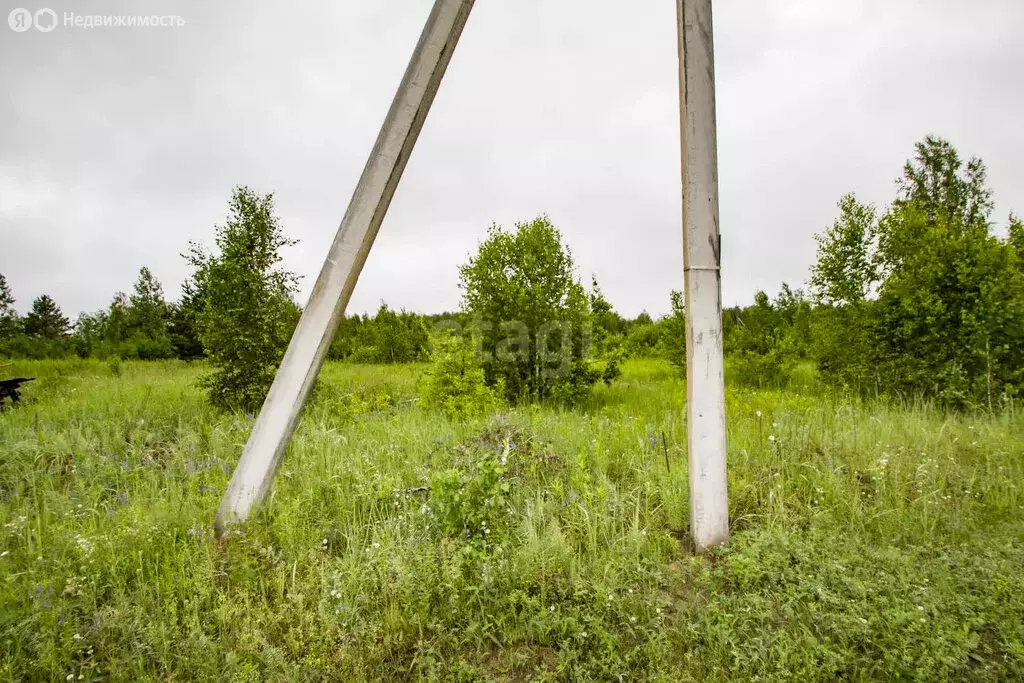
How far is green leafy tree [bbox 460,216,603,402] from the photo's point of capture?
24.7ft

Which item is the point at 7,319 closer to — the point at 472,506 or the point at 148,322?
the point at 148,322

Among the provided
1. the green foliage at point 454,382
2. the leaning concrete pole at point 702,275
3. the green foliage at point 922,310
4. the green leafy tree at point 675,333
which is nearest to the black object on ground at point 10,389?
the green foliage at point 454,382

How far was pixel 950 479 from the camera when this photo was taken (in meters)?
3.82

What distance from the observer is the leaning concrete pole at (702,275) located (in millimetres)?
2869

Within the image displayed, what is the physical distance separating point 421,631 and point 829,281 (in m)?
8.47

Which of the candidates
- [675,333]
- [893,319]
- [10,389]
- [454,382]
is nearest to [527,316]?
[454,382]

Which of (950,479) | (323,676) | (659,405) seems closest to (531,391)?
(659,405)

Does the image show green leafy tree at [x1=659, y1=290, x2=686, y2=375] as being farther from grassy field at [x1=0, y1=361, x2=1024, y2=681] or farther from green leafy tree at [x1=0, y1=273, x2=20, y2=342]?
green leafy tree at [x1=0, y1=273, x2=20, y2=342]

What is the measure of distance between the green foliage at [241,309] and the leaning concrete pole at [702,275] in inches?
238

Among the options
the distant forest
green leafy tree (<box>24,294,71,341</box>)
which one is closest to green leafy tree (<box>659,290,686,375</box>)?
the distant forest

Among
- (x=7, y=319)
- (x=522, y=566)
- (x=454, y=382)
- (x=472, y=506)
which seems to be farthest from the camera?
(x=7, y=319)

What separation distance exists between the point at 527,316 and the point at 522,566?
5.07m

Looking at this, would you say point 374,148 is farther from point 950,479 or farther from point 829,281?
point 829,281

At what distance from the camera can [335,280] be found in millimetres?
2920
